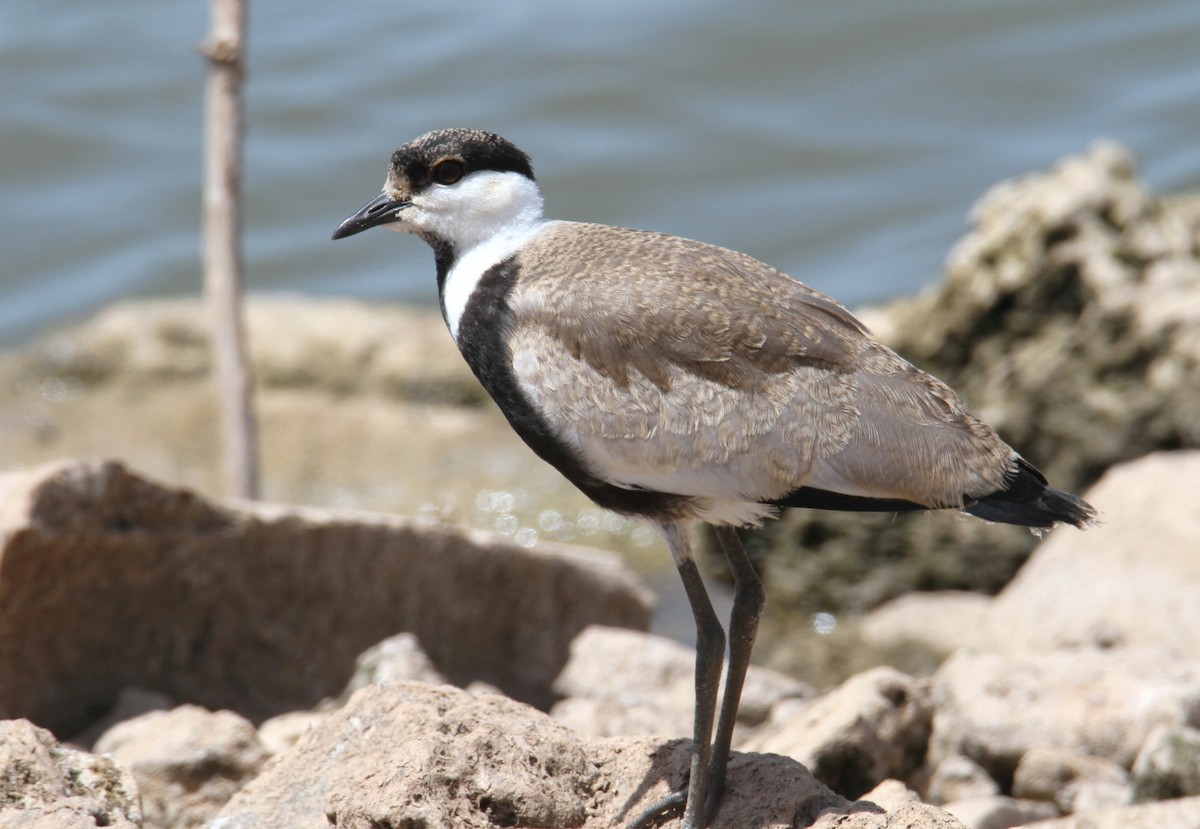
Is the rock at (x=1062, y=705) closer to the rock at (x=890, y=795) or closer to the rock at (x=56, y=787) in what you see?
the rock at (x=890, y=795)

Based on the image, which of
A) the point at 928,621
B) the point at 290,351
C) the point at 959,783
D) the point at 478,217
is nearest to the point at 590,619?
the point at 959,783

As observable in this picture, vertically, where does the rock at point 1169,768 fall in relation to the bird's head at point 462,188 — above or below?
below

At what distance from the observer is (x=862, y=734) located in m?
5.43

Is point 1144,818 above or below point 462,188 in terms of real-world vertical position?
below

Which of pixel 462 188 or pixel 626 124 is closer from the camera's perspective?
pixel 462 188

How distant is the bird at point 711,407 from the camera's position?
474 cm

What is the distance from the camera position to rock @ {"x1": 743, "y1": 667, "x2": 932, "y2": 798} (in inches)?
212

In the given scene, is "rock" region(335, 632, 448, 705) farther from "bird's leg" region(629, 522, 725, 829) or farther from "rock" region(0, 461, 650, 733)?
"bird's leg" region(629, 522, 725, 829)

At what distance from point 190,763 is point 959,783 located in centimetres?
290

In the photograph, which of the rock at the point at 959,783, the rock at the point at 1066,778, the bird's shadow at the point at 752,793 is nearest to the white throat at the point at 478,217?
the bird's shadow at the point at 752,793

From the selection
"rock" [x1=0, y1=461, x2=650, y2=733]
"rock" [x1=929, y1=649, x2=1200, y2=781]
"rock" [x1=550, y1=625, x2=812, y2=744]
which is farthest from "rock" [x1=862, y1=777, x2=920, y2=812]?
"rock" [x1=0, y1=461, x2=650, y2=733]

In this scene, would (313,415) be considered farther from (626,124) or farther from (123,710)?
(626,124)

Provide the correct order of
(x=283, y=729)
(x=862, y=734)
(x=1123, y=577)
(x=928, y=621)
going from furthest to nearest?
(x=928, y=621)
(x=1123, y=577)
(x=283, y=729)
(x=862, y=734)

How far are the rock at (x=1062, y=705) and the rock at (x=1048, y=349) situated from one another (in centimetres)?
222
